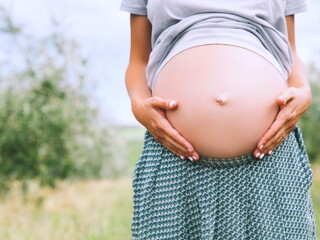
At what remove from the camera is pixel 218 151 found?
58.4 inches

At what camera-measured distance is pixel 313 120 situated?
6.77m

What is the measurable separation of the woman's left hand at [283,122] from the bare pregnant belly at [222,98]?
0.02 metres

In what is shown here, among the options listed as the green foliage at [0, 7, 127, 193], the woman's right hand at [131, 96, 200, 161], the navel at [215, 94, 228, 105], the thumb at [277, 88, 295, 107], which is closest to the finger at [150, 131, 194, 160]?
the woman's right hand at [131, 96, 200, 161]

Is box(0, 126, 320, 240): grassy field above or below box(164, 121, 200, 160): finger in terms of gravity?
below

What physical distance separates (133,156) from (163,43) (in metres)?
6.35

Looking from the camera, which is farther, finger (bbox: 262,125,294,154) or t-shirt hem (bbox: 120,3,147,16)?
t-shirt hem (bbox: 120,3,147,16)

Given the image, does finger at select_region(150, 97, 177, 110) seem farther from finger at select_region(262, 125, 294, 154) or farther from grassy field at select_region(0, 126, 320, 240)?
grassy field at select_region(0, 126, 320, 240)

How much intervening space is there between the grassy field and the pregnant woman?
2067 mm

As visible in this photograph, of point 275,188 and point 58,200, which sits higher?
point 275,188

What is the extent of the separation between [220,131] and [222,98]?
0.31ft

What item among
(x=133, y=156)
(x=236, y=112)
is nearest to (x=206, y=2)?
(x=236, y=112)

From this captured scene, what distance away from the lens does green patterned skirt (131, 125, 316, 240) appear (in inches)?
60.2

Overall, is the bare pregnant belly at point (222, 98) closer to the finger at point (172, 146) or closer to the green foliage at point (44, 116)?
the finger at point (172, 146)

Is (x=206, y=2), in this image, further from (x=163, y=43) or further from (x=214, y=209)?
(x=214, y=209)
